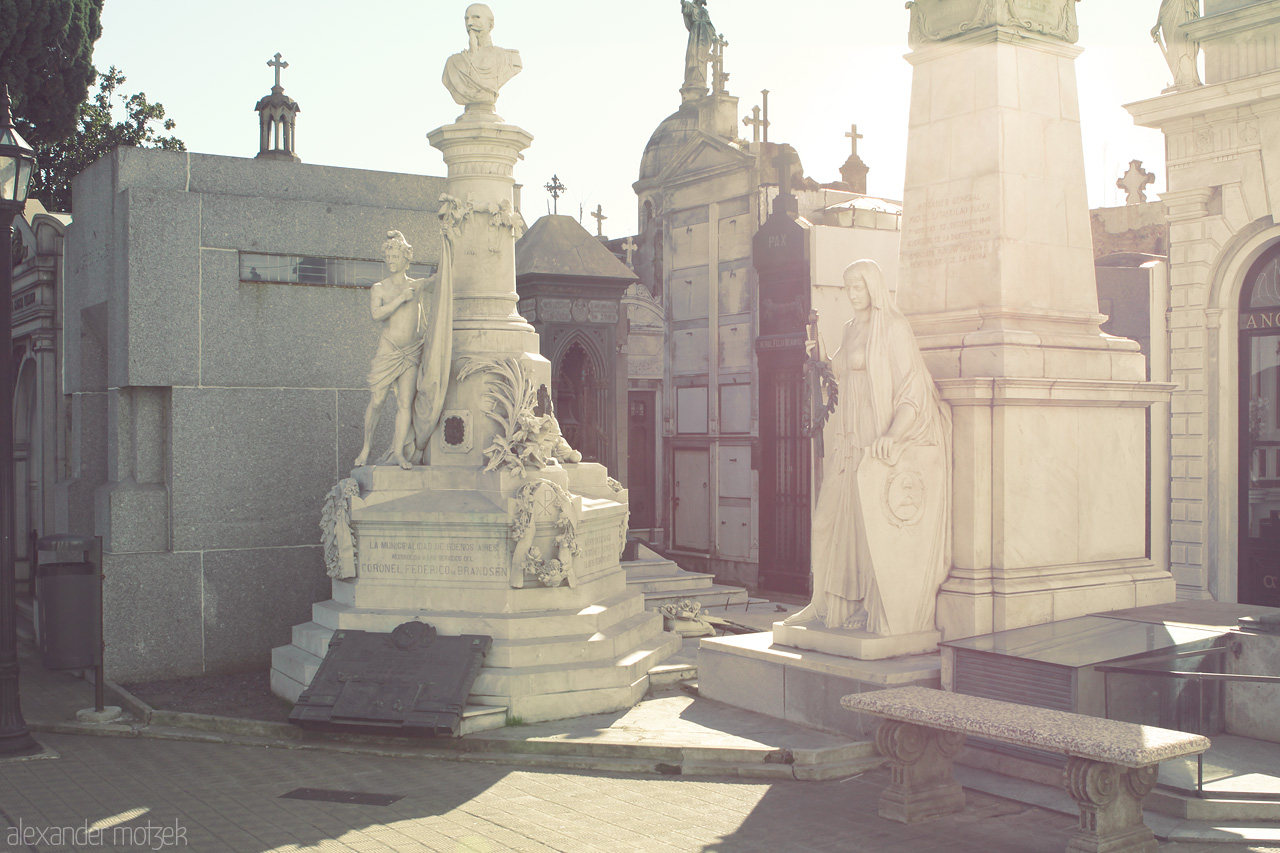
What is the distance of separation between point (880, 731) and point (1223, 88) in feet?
26.2

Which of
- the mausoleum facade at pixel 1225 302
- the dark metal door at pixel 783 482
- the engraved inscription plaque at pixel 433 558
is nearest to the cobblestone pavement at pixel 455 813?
the engraved inscription plaque at pixel 433 558

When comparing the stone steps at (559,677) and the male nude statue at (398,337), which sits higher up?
the male nude statue at (398,337)

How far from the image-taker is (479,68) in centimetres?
897

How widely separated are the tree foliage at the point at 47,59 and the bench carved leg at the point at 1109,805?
672 inches

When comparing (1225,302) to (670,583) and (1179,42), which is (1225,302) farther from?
(670,583)

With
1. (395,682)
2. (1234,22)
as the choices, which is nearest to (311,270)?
(395,682)

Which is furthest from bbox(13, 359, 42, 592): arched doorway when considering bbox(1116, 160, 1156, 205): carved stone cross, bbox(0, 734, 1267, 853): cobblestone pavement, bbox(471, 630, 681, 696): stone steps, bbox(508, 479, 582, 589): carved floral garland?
bbox(1116, 160, 1156, 205): carved stone cross

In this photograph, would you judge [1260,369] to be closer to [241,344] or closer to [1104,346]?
[1104,346]

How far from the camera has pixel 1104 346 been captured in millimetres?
8133

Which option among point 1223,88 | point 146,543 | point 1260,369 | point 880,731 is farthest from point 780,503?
point 880,731

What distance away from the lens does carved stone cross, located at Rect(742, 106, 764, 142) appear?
1671 cm

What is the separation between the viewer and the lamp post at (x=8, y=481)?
730 cm

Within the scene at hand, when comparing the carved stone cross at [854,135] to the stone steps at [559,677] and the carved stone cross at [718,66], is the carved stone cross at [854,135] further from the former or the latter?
the stone steps at [559,677]

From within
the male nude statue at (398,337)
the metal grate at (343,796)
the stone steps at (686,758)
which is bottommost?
the metal grate at (343,796)
